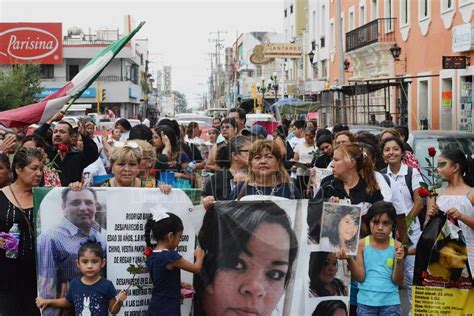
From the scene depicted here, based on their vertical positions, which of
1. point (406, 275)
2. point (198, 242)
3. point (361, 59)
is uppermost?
point (361, 59)

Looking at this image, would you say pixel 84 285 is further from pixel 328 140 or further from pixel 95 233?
pixel 328 140

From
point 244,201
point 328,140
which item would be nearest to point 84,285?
point 244,201

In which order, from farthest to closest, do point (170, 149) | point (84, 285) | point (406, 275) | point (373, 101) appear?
point (373, 101) → point (170, 149) → point (406, 275) → point (84, 285)

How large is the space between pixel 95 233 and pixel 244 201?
1060 mm

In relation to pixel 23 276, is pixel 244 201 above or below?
above

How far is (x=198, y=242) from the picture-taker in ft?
20.6

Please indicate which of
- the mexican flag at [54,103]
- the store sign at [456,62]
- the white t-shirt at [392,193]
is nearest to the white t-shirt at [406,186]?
the white t-shirt at [392,193]

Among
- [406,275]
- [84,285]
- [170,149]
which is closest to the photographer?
[84,285]

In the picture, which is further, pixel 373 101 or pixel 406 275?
pixel 373 101

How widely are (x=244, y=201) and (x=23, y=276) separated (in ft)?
5.41

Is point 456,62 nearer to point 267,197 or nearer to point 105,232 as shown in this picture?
point 267,197

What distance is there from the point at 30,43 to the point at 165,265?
54.8 meters

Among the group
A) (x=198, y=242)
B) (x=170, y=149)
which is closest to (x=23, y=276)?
(x=198, y=242)

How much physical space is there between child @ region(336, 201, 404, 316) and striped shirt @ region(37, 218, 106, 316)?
6.11ft
